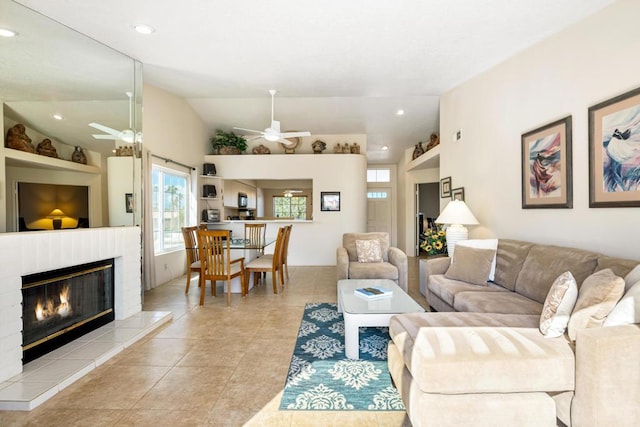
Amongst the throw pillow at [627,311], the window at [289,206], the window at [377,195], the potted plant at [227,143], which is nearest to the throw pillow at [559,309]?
the throw pillow at [627,311]

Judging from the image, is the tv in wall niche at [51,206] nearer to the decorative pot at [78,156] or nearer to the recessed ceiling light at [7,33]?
the decorative pot at [78,156]

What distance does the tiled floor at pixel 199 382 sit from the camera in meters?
1.68

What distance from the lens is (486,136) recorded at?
3.80 meters

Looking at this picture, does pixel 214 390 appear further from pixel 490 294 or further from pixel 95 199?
pixel 490 294

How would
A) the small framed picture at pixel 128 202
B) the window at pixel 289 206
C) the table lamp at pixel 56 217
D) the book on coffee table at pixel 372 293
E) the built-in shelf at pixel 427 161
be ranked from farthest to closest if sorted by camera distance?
the window at pixel 289 206 → the built-in shelf at pixel 427 161 → the small framed picture at pixel 128 202 → the book on coffee table at pixel 372 293 → the table lamp at pixel 56 217

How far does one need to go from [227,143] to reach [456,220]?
5000mm

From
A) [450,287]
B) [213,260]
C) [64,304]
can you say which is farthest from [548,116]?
[64,304]

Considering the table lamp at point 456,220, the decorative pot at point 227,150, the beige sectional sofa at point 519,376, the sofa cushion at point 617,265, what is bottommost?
the beige sectional sofa at point 519,376

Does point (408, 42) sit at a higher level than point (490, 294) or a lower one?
higher

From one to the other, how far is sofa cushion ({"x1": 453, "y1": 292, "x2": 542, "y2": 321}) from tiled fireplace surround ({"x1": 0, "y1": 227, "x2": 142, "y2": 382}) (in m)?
3.37

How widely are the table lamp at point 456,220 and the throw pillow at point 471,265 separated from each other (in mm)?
651

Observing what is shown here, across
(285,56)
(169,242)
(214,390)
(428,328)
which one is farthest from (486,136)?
(169,242)

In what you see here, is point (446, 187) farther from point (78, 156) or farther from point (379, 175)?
point (78, 156)

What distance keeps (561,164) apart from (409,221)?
5.08m
